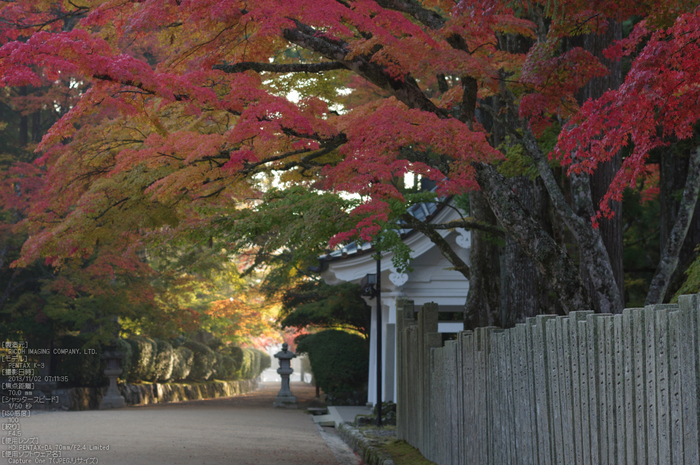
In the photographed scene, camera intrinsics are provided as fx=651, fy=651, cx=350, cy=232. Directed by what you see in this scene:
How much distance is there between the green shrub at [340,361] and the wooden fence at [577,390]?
13.3m

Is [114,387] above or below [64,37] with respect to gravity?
below

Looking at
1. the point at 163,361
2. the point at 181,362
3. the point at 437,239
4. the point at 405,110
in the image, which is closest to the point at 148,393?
the point at 163,361

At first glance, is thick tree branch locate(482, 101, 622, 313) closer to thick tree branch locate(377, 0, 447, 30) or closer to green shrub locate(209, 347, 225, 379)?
thick tree branch locate(377, 0, 447, 30)

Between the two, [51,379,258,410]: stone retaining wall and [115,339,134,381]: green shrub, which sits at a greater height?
[115,339,134,381]: green shrub

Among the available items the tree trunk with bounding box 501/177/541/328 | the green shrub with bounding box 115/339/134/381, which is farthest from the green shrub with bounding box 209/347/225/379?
the tree trunk with bounding box 501/177/541/328

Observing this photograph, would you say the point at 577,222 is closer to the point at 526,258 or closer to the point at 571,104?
the point at 571,104

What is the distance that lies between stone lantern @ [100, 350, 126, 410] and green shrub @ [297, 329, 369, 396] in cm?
595

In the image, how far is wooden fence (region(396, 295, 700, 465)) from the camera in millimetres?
3020

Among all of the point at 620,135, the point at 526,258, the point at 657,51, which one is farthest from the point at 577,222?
the point at 526,258

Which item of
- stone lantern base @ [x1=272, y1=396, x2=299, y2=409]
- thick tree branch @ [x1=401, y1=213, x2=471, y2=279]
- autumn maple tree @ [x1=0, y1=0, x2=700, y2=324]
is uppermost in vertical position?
autumn maple tree @ [x1=0, y1=0, x2=700, y2=324]

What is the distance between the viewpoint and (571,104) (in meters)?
7.38

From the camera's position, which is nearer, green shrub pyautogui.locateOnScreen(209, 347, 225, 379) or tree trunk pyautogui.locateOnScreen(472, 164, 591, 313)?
tree trunk pyautogui.locateOnScreen(472, 164, 591, 313)

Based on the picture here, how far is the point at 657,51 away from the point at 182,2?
4845mm

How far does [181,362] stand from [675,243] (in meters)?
23.5
